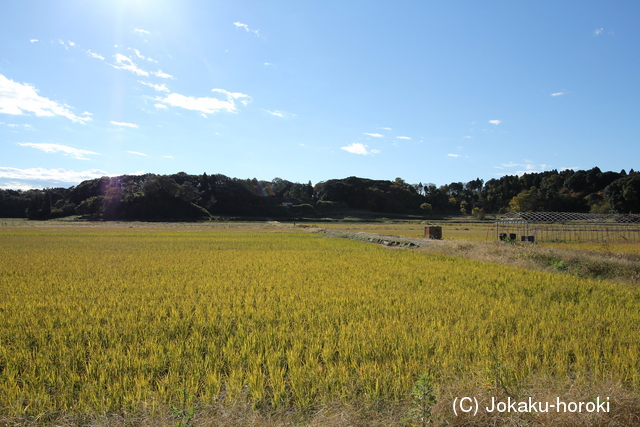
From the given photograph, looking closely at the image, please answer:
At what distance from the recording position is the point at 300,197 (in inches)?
3856

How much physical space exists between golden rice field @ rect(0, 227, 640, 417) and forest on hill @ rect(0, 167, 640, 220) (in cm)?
5672

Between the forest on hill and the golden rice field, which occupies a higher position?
the forest on hill

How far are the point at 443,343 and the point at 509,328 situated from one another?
57.7 inches

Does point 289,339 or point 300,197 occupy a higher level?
point 300,197

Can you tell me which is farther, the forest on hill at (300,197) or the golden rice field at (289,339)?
the forest on hill at (300,197)

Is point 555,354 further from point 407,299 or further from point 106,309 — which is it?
point 106,309

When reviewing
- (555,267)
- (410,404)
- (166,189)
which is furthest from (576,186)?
(410,404)

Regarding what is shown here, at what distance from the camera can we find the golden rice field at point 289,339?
3404 mm

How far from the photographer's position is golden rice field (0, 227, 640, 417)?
134 inches

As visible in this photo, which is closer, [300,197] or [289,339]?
[289,339]

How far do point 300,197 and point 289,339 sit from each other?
93.6m

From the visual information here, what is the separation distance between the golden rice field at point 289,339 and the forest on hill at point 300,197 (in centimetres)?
5672

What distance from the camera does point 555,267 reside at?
11867 mm

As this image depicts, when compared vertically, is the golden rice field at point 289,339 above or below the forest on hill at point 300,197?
below
